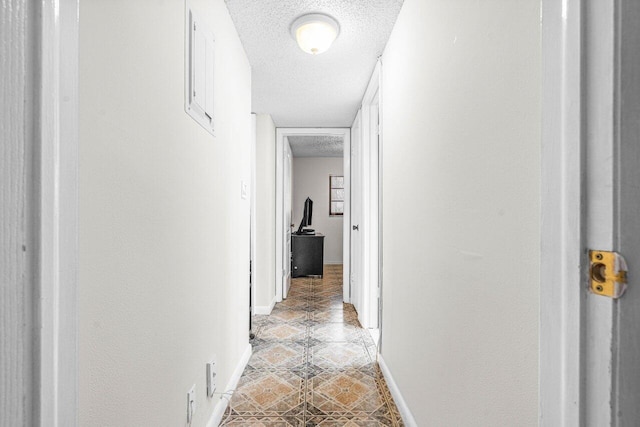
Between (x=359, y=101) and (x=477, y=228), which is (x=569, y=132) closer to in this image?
(x=477, y=228)

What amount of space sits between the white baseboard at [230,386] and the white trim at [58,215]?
4.10 feet

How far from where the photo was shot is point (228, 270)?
1.95 m

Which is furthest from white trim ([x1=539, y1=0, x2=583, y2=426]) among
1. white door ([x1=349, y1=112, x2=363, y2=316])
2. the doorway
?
white door ([x1=349, y1=112, x2=363, y2=316])

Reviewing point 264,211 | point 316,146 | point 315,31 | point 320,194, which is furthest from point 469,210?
point 320,194

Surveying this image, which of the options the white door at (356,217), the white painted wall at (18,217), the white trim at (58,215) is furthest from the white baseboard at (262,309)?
the white painted wall at (18,217)

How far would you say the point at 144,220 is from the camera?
3.21ft

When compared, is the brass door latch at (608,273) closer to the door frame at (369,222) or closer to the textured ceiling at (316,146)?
the door frame at (369,222)

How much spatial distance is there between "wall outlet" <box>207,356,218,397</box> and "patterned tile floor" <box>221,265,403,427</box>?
26 centimetres

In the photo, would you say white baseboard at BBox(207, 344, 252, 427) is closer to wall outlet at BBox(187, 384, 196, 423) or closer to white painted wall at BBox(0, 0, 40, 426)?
wall outlet at BBox(187, 384, 196, 423)

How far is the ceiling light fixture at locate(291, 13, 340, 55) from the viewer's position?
6.17 ft

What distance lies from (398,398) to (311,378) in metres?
0.60

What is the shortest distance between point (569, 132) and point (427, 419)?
1.32 m

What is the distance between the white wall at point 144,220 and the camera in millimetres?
744

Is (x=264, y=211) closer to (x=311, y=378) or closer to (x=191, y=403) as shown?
(x=311, y=378)
